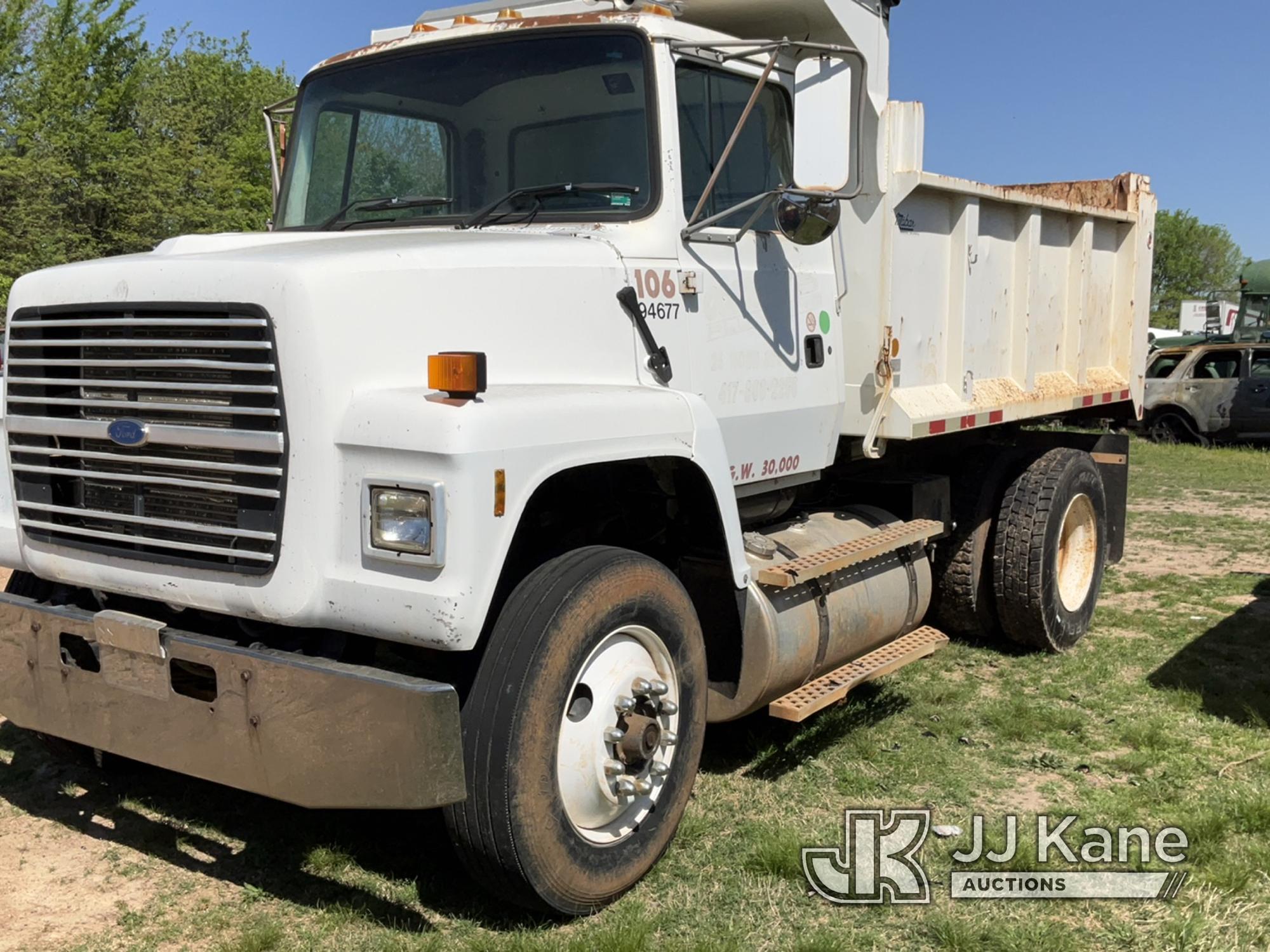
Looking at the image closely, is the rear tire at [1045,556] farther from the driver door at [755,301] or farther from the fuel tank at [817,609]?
the driver door at [755,301]

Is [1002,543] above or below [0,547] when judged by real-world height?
below

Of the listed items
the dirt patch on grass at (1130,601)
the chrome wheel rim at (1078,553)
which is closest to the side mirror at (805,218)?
the chrome wheel rim at (1078,553)

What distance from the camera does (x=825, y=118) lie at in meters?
4.06

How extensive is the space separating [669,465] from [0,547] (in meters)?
2.27

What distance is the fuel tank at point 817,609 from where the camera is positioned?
14.5ft

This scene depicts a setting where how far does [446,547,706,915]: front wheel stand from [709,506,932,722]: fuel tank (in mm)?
382

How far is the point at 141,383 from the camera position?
3.41 metres

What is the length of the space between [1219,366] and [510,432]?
60.4 feet

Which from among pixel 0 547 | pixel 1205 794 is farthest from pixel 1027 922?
pixel 0 547

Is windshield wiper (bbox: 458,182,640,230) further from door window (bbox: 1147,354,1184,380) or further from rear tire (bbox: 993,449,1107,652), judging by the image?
door window (bbox: 1147,354,1184,380)

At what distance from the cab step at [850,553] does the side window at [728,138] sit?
135 centimetres

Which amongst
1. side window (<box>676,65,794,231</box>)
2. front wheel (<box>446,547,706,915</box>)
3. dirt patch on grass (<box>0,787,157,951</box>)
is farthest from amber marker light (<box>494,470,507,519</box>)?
dirt patch on grass (<box>0,787,157,951</box>)

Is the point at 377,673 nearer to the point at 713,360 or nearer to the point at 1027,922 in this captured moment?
the point at 713,360

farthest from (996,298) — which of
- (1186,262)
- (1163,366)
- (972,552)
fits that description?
(1186,262)
